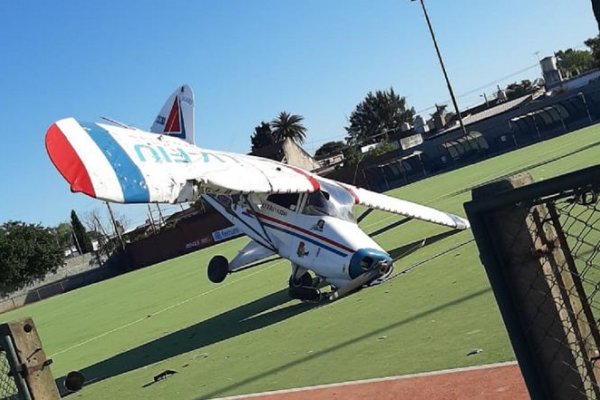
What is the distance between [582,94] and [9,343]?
49.4 m

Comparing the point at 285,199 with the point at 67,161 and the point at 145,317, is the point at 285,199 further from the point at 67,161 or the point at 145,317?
the point at 145,317

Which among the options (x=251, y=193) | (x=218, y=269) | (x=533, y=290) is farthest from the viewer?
(x=218, y=269)

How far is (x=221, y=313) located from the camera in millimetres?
15688

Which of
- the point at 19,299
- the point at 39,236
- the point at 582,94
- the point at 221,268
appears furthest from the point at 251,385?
the point at 39,236

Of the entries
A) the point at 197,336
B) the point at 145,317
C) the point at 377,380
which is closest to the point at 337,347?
the point at 377,380

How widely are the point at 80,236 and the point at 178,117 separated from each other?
90.7 m

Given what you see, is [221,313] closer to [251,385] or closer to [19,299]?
[251,385]

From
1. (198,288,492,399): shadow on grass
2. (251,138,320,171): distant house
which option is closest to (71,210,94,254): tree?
(251,138,320,171): distant house

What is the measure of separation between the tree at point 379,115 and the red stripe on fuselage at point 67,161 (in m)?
124

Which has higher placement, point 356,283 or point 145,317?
point 356,283

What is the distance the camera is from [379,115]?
135250mm

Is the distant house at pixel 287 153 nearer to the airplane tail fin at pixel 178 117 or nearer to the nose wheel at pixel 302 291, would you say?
the airplane tail fin at pixel 178 117

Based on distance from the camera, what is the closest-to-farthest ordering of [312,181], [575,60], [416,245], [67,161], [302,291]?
[67,161] → [302,291] → [312,181] → [416,245] → [575,60]

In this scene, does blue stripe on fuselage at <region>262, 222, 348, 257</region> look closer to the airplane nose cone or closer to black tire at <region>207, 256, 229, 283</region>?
the airplane nose cone
